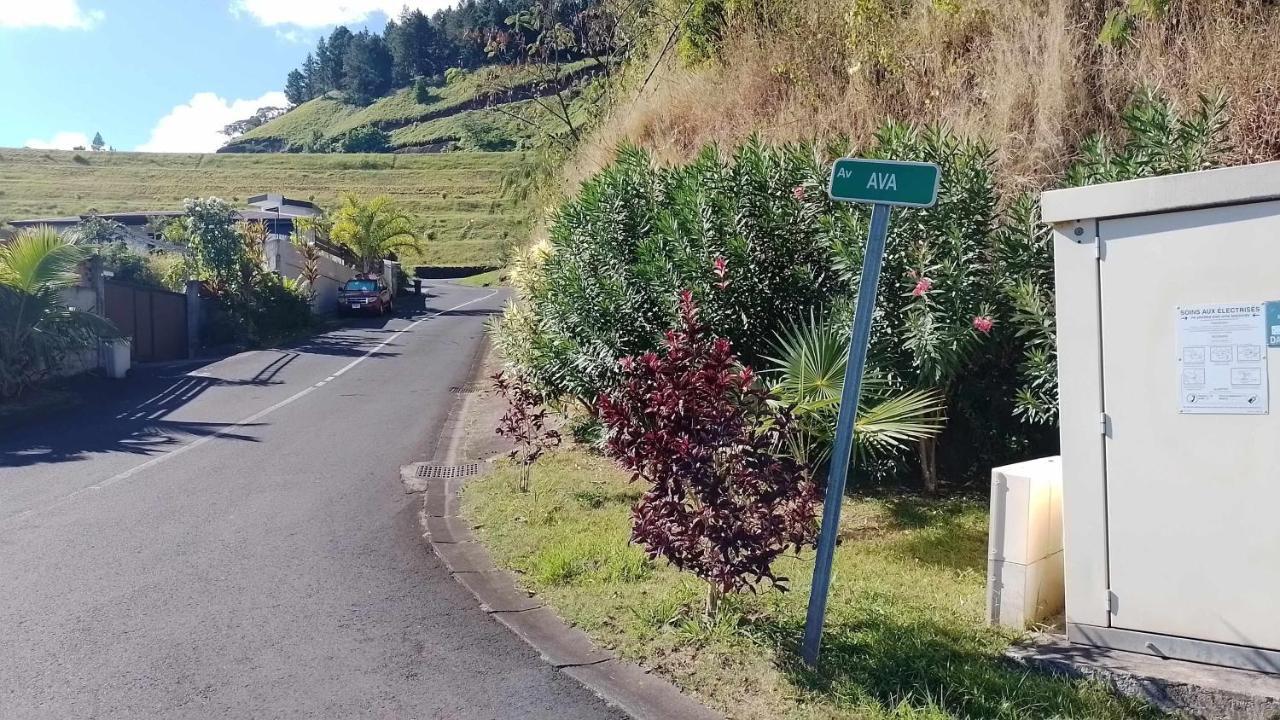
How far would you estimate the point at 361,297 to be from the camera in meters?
37.6

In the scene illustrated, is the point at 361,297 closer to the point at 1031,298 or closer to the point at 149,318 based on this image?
the point at 149,318

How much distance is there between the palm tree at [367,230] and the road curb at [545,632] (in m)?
38.4

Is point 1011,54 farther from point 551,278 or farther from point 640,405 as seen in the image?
point 640,405

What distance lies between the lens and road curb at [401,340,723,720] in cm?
486

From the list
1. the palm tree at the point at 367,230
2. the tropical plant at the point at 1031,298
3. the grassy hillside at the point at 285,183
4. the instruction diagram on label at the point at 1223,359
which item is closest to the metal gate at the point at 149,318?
the tropical plant at the point at 1031,298

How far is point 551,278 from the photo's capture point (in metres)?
10.6

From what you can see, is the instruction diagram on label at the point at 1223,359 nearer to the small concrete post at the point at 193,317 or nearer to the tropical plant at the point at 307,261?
the small concrete post at the point at 193,317

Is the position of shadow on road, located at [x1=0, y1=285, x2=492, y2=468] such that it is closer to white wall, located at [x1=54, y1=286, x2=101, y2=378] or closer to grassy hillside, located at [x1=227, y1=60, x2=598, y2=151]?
white wall, located at [x1=54, y1=286, x2=101, y2=378]

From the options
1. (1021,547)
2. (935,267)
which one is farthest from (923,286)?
(1021,547)

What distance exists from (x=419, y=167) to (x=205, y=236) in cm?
6607

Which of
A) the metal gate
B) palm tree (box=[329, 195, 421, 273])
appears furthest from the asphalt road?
palm tree (box=[329, 195, 421, 273])

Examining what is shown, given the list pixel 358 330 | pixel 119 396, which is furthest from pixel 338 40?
pixel 119 396

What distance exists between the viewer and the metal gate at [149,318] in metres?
21.6

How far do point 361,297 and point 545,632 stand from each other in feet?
109
